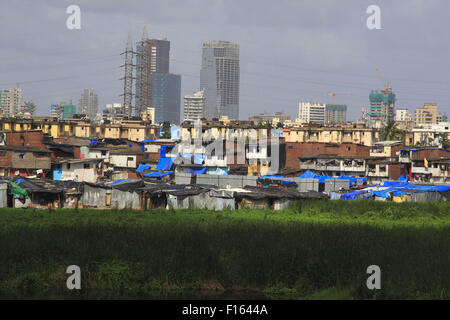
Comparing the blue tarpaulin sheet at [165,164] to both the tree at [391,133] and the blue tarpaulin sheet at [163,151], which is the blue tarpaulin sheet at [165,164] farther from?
the tree at [391,133]

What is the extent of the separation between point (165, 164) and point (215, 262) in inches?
1552

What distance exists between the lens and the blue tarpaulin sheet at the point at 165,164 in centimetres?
6356

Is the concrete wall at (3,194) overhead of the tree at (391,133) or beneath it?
beneath

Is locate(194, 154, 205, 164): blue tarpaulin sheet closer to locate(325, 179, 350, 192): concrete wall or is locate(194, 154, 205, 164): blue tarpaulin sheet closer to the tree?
locate(325, 179, 350, 192): concrete wall

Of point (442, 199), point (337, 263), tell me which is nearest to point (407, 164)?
point (442, 199)

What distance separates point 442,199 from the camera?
148 ft

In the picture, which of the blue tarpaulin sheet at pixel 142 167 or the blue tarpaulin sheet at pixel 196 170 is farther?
the blue tarpaulin sheet at pixel 142 167

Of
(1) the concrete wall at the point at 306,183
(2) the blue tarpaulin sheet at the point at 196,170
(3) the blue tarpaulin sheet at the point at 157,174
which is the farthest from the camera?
(2) the blue tarpaulin sheet at the point at 196,170

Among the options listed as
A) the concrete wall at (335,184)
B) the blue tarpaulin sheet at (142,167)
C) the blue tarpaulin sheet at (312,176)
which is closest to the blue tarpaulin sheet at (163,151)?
the blue tarpaulin sheet at (142,167)

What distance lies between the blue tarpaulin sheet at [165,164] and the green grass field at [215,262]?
34.7 m

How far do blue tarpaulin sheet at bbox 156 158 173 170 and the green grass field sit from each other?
3467 cm

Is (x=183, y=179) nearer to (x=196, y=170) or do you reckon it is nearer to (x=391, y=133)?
(x=196, y=170)
